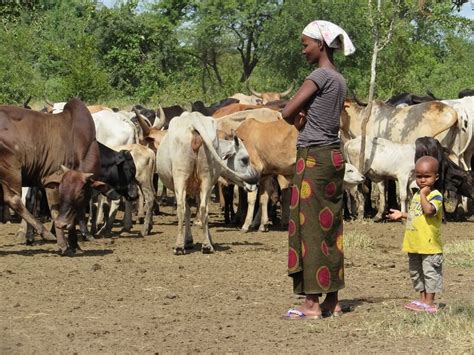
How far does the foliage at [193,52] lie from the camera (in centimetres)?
3525

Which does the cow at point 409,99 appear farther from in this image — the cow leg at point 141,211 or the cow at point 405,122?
the cow leg at point 141,211

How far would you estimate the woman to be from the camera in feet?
26.0

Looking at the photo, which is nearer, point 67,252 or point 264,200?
point 67,252

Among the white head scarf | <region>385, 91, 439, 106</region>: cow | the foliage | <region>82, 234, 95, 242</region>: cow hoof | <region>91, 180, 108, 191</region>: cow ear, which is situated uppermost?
the foliage

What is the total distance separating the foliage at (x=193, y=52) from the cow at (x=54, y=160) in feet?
55.0

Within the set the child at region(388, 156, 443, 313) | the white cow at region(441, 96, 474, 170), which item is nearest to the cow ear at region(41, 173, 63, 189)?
the child at region(388, 156, 443, 313)

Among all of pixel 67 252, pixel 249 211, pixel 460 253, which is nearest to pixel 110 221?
pixel 249 211

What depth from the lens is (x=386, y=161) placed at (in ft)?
56.0

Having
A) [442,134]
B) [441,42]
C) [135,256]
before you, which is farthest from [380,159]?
[441,42]

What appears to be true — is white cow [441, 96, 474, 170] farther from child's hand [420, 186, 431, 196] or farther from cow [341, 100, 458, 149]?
child's hand [420, 186, 431, 196]

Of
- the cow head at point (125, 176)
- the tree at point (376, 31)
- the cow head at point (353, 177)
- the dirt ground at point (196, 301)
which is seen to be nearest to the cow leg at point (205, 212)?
the dirt ground at point (196, 301)

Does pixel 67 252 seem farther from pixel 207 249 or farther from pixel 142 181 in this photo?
pixel 142 181

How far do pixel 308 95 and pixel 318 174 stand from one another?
0.60m

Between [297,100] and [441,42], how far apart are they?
1739 inches
